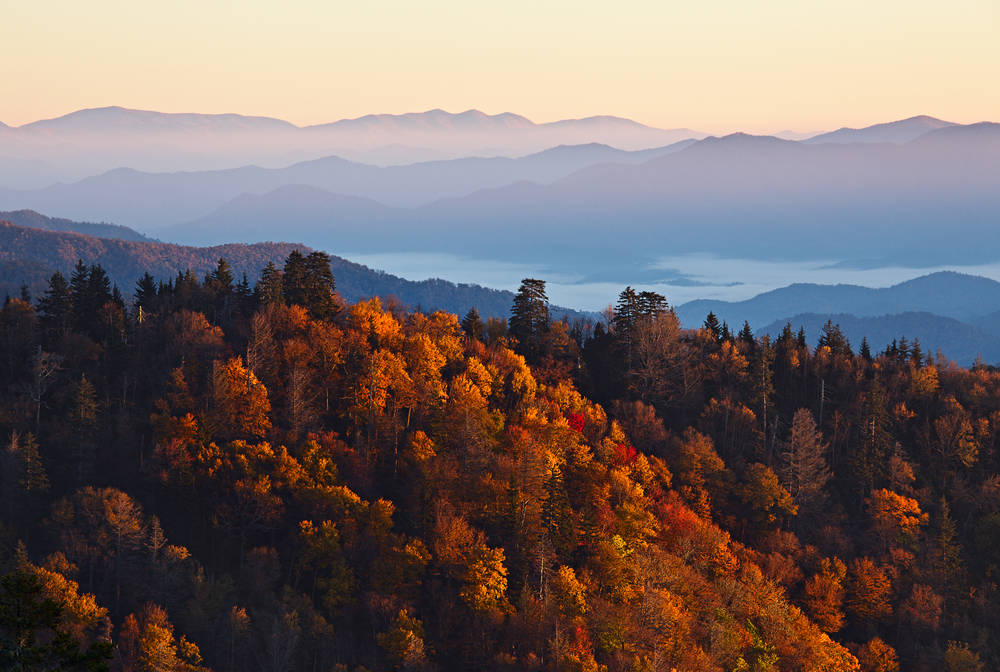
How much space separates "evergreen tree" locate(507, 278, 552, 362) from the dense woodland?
1.14ft

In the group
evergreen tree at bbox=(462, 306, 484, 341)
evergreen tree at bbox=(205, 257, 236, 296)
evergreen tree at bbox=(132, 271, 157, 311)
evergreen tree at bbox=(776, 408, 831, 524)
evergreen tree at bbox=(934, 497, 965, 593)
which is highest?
evergreen tree at bbox=(205, 257, 236, 296)

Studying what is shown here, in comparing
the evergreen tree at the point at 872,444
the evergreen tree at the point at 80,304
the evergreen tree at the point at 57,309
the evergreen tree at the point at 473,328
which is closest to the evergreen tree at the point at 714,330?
the evergreen tree at the point at 872,444

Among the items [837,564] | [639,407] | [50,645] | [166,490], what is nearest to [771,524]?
[837,564]

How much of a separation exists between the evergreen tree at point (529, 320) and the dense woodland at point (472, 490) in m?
0.35

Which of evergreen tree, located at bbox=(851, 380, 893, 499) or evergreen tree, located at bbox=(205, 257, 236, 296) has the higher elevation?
evergreen tree, located at bbox=(205, 257, 236, 296)

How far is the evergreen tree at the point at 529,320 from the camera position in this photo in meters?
120

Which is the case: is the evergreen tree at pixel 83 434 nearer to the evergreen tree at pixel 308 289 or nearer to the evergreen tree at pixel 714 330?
the evergreen tree at pixel 308 289

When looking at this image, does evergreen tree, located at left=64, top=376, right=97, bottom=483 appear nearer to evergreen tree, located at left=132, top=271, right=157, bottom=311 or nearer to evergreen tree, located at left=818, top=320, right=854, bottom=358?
evergreen tree, located at left=132, top=271, right=157, bottom=311

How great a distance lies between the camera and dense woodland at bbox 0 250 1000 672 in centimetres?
7725

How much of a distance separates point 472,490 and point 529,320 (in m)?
37.3

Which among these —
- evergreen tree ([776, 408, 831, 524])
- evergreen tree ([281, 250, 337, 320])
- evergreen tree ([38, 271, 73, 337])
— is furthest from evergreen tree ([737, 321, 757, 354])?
evergreen tree ([38, 271, 73, 337])

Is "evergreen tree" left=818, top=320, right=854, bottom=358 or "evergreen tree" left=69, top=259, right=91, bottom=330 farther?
"evergreen tree" left=818, top=320, right=854, bottom=358

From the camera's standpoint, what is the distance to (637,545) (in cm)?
9094

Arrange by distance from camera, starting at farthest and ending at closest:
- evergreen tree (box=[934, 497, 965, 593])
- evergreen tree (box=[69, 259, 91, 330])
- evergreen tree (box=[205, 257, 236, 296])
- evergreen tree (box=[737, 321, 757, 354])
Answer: evergreen tree (box=[737, 321, 757, 354]) → evergreen tree (box=[205, 257, 236, 296]) → evergreen tree (box=[69, 259, 91, 330]) → evergreen tree (box=[934, 497, 965, 593])
